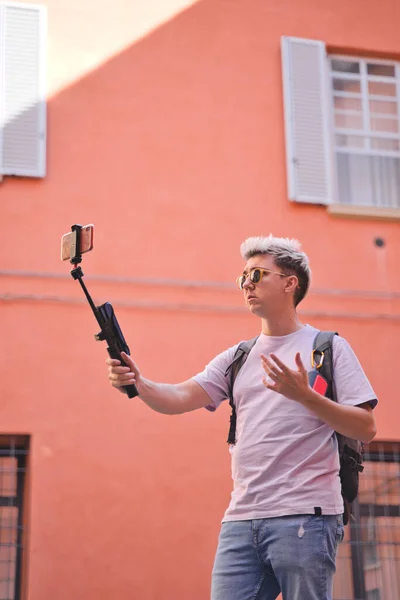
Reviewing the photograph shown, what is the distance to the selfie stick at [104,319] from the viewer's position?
343cm

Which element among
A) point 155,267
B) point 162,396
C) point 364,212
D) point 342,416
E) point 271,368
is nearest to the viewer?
point 271,368

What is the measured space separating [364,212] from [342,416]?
4.76m

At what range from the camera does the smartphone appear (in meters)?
3.37

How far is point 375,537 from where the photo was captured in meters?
7.39

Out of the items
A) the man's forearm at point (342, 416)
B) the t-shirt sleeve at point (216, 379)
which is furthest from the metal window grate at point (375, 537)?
the man's forearm at point (342, 416)

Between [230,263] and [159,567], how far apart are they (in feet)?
7.42

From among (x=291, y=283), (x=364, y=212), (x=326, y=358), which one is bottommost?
(x=326, y=358)

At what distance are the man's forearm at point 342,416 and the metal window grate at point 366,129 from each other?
→ 4916 millimetres

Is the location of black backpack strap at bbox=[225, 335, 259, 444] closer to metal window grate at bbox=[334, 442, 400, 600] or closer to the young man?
the young man

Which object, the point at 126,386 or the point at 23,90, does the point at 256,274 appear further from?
the point at 23,90

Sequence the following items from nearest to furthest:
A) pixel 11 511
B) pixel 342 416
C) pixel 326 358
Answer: pixel 342 416, pixel 326 358, pixel 11 511

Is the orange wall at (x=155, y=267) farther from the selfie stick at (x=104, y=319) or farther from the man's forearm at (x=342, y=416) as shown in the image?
the man's forearm at (x=342, y=416)

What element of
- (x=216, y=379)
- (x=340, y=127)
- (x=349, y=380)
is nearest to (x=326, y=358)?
(x=349, y=380)

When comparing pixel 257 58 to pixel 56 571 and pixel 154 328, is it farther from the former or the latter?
pixel 56 571
